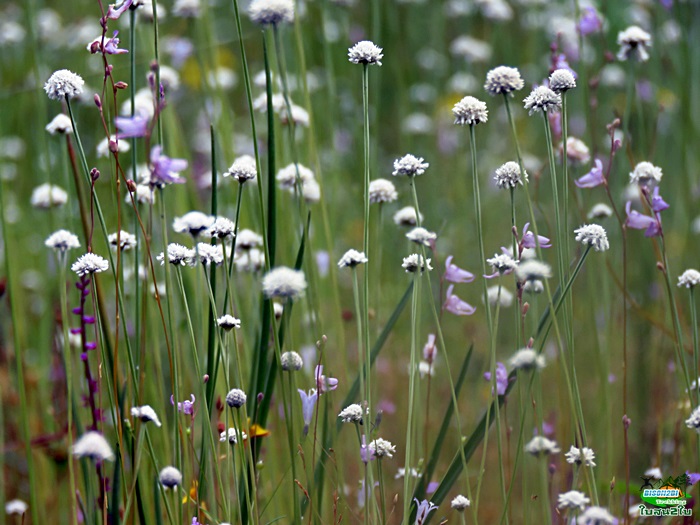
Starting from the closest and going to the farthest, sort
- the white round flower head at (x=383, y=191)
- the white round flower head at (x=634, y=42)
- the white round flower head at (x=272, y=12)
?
the white round flower head at (x=272, y=12), the white round flower head at (x=383, y=191), the white round flower head at (x=634, y=42)

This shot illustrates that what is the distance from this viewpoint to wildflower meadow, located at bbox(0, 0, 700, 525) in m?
0.75

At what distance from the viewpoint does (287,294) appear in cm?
57

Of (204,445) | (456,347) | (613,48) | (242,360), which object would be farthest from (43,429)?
(613,48)

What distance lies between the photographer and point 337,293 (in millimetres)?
1136

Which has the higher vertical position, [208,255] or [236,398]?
[208,255]

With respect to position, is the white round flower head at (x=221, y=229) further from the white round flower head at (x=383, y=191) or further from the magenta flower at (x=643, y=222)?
the magenta flower at (x=643, y=222)

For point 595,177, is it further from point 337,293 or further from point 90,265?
point 90,265

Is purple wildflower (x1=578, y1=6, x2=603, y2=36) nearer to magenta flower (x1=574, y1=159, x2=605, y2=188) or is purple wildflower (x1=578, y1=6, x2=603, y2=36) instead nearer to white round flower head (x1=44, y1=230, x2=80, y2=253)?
magenta flower (x1=574, y1=159, x2=605, y2=188)

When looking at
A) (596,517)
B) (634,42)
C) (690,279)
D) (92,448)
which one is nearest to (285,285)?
(92,448)

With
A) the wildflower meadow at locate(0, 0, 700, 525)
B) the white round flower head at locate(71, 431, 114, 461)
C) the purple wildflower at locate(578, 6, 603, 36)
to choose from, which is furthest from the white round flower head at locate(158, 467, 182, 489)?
the purple wildflower at locate(578, 6, 603, 36)

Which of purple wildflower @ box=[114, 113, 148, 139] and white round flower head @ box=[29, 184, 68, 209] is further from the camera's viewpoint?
white round flower head @ box=[29, 184, 68, 209]

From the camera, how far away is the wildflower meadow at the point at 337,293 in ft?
2.45

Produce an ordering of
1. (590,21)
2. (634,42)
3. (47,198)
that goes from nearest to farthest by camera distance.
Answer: (634,42) < (47,198) < (590,21)

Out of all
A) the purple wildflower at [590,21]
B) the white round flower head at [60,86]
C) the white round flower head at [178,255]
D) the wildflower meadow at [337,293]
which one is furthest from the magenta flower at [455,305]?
the purple wildflower at [590,21]
